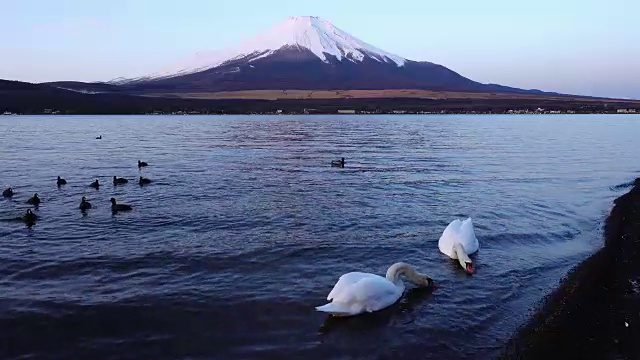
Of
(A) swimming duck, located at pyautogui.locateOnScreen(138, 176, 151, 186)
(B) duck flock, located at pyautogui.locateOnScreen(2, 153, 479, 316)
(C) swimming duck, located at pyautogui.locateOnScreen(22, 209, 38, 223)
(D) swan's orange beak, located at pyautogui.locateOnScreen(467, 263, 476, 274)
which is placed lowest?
(D) swan's orange beak, located at pyautogui.locateOnScreen(467, 263, 476, 274)

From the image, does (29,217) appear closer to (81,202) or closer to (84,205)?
(84,205)

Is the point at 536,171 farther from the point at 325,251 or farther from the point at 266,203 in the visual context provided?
the point at 325,251

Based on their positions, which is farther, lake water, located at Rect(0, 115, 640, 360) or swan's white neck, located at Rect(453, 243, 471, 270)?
swan's white neck, located at Rect(453, 243, 471, 270)

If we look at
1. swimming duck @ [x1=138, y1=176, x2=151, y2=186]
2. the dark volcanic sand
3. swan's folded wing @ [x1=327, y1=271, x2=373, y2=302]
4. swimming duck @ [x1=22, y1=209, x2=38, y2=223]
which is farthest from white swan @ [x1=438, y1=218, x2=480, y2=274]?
swimming duck @ [x1=138, y1=176, x2=151, y2=186]

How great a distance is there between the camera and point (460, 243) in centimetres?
1327

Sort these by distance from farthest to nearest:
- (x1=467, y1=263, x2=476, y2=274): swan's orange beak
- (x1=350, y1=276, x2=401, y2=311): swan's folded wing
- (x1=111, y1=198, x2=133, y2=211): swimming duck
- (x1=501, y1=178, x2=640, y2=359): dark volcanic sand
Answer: (x1=111, y1=198, x2=133, y2=211): swimming duck < (x1=467, y1=263, x2=476, y2=274): swan's orange beak < (x1=350, y1=276, x2=401, y2=311): swan's folded wing < (x1=501, y1=178, x2=640, y2=359): dark volcanic sand

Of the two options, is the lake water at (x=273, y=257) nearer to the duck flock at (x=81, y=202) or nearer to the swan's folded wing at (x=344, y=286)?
the duck flock at (x=81, y=202)

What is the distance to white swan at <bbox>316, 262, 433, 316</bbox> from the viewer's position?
9.90m

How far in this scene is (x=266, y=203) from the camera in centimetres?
2031

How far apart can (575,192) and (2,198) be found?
22111 mm

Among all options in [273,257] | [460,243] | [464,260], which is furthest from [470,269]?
[273,257]

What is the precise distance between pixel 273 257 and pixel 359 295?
3.95 meters

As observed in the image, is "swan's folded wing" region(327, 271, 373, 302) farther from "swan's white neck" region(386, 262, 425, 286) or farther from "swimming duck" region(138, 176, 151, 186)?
"swimming duck" region(138, 176, 151, 186)

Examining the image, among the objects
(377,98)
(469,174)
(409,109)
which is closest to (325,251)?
(469,174)
